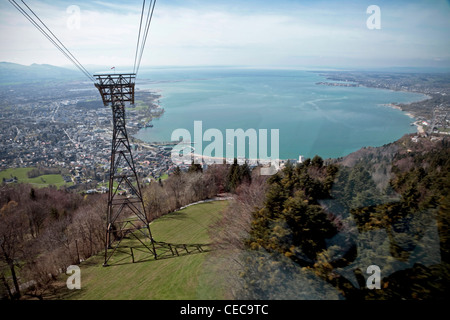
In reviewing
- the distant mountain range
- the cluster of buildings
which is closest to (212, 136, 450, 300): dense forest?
the cluster of buildings

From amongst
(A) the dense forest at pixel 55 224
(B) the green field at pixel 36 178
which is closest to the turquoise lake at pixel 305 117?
(B) the green field at pixel 36 178

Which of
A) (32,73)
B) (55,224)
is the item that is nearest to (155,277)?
(55,224)

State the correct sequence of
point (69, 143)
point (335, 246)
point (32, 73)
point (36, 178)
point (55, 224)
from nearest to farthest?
point (335, 246) < point (55, 224) < point (36, 178) < point (69, 143) < point (32, 73)

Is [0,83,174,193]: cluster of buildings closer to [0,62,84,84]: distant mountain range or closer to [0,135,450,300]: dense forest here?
[0,62,84,84]: distant mountain range

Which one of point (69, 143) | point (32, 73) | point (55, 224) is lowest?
point (55, 224)

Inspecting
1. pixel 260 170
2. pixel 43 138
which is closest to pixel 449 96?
pixel 260 170

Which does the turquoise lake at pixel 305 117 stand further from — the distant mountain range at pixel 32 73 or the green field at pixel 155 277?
the distant mountain range at pixel 32 73

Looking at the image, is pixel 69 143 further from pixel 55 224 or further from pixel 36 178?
pixel 55 224

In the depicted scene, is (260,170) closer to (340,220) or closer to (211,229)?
(211,229)
